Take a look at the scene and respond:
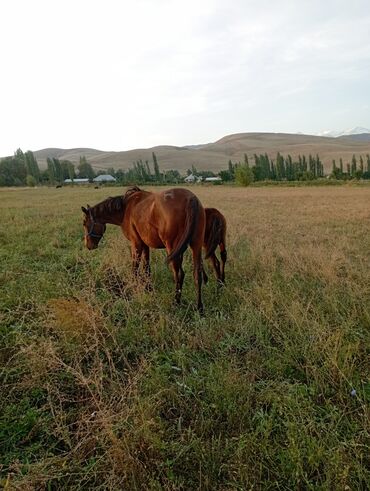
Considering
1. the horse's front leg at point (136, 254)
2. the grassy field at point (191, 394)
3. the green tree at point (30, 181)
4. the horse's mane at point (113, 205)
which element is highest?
the green tree at point (30, 181)

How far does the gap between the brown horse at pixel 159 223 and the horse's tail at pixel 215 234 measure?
2.63 feet

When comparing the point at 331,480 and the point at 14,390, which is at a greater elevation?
the point at 14,390

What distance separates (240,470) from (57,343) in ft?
7.56

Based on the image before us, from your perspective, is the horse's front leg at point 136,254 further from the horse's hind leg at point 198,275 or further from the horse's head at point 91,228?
the horse's hind leg at point 198,275

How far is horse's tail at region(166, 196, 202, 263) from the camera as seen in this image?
460 cm

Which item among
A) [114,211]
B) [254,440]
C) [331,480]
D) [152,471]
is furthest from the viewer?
[114,211]

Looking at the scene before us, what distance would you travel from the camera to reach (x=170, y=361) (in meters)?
3.32

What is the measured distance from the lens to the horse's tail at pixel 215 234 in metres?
5.69

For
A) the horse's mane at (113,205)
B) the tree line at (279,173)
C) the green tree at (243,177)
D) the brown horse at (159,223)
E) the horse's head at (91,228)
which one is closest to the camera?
the brown horse at (159,223)

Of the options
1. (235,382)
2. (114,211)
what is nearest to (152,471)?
(235,382)

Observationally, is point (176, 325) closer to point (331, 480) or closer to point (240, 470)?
point (240, 470)

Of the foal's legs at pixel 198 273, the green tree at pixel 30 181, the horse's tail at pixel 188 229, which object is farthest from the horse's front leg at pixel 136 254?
the green tree at pixel 30 181

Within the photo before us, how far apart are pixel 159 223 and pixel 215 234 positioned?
3.77 ft

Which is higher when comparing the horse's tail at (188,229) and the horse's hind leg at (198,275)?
the horse's tail at (188,229)
